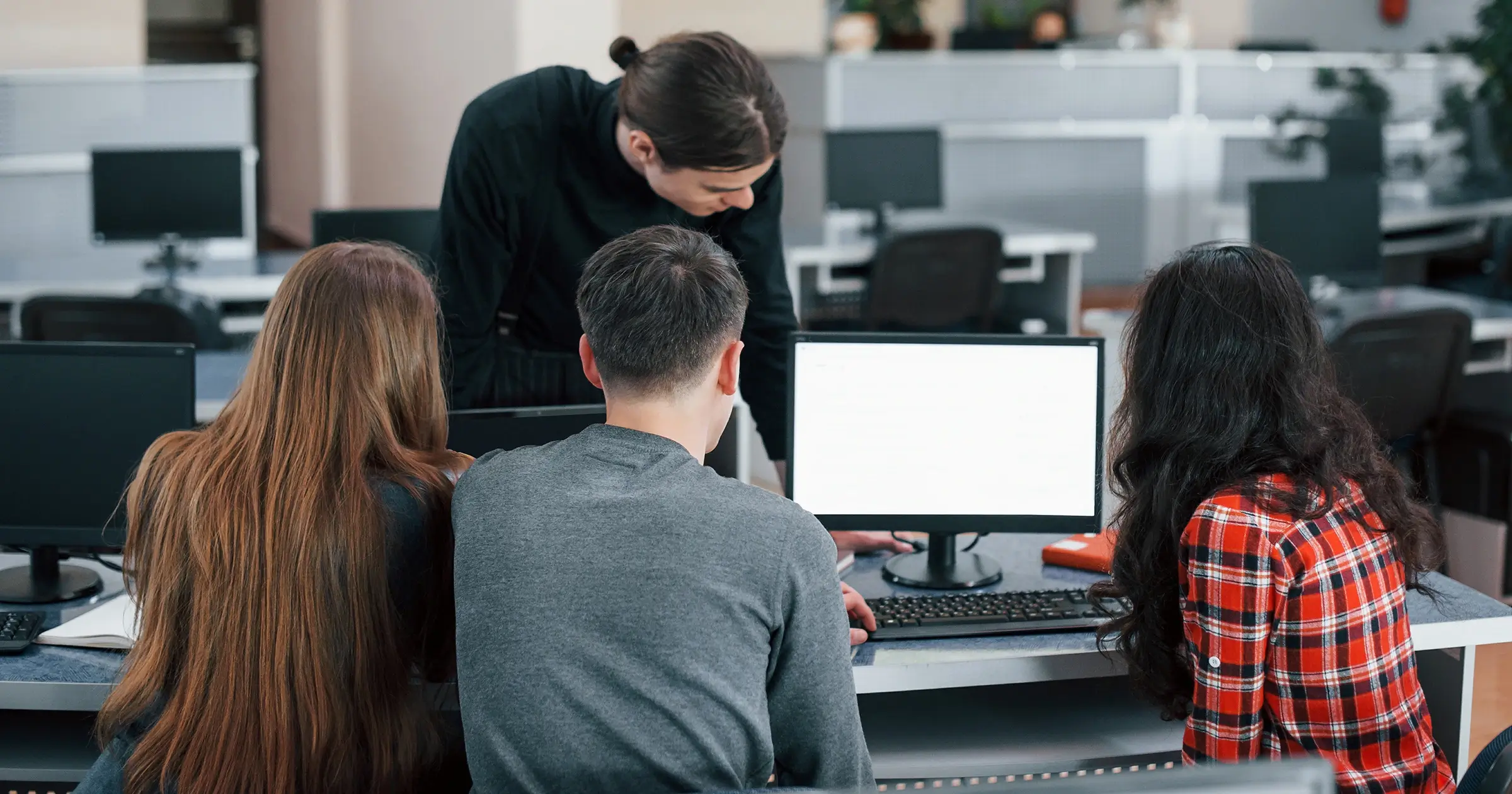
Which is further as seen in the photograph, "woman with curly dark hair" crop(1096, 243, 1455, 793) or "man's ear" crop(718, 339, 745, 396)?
"woman with curly dark hair" crop(1096, 243, 1455, 793)

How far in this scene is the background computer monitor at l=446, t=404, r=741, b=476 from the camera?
6.25 feet

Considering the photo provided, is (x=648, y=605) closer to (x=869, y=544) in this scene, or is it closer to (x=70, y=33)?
(x=869, y=544)

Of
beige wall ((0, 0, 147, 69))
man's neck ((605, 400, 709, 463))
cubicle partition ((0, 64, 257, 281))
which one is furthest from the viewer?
beige wall ((0, 0, 147, 69))

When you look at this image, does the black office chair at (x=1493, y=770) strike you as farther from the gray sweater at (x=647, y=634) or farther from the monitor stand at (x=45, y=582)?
the monitor stand at (x=45, y=582)

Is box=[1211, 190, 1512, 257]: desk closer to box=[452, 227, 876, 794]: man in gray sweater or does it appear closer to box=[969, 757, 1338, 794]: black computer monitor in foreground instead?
box=[452, 227, 876, 794]: man in gray sweater

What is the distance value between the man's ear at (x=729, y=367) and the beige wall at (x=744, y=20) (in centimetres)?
622

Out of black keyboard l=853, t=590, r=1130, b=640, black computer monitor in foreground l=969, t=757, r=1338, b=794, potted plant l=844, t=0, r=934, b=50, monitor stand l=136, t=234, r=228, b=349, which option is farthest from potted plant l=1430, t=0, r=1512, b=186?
black computer monitor in foreground l=969, t=757, r=1338, b=794

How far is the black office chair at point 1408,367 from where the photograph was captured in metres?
3.21

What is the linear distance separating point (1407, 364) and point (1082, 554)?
1639 millimetres

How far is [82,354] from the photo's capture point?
1818 mm

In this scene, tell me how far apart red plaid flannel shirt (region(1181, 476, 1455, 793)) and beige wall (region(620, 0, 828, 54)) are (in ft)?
20.2

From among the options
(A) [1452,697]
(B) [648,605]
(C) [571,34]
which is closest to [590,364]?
(B) [648,605]

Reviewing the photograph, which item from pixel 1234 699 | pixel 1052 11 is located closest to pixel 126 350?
pixel 1234 699

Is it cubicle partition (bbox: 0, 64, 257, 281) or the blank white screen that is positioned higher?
cubicle partition (bbox: 0, 64, 257, 281)
